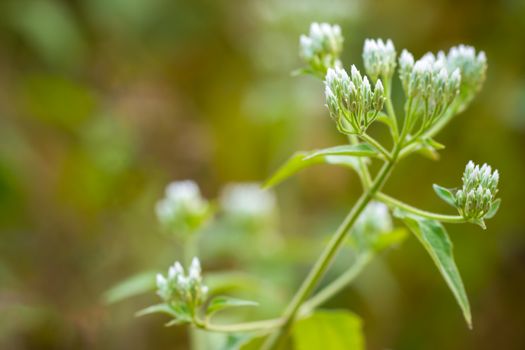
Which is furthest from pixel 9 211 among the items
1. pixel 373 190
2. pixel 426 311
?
pixel 373 190

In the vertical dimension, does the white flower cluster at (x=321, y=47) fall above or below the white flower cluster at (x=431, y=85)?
above

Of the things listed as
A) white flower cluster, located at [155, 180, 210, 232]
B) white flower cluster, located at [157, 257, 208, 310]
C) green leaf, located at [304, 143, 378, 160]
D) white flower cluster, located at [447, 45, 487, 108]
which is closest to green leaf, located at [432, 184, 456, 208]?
green leaf, located at [304, 143, 378, 160]

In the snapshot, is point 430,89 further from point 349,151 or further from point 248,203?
point 248,203

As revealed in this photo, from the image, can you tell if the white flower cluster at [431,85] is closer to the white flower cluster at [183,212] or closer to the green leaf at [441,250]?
the green leaf at [441,250]

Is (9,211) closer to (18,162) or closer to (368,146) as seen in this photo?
(18,162)

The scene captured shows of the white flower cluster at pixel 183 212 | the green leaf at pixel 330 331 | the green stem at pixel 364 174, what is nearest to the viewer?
the green stem at pixel 364 174

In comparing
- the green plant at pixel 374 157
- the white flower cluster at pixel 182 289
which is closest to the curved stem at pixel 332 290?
the green plant at pixel 374 157
